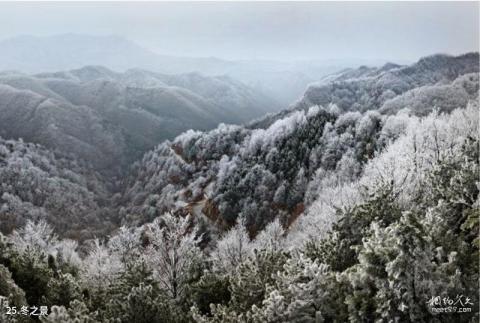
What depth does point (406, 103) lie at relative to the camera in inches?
6339

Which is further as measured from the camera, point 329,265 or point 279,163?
point 279,163

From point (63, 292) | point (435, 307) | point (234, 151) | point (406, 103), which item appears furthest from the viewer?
point (406, 103)

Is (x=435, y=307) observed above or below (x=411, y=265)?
below

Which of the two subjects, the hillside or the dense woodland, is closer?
the dense woodland

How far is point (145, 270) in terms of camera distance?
26.6 metres

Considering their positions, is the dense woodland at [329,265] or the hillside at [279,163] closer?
the dense woodland at [329,265]

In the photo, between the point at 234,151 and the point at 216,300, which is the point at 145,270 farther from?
the point at 234,151

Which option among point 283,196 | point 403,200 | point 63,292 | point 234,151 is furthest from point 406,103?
point 63,292

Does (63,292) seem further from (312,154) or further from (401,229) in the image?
(312,154)

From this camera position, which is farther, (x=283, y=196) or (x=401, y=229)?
(x=283, y=196)

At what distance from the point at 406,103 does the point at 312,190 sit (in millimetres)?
83360

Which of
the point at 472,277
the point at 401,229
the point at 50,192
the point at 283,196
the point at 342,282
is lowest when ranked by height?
the point at 50,192

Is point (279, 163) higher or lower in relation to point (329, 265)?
lower

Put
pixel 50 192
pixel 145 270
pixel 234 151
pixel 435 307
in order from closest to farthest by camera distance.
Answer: pixel 435 307 → pixel 145 270 → pixel 234 151 → pixel 50 192
